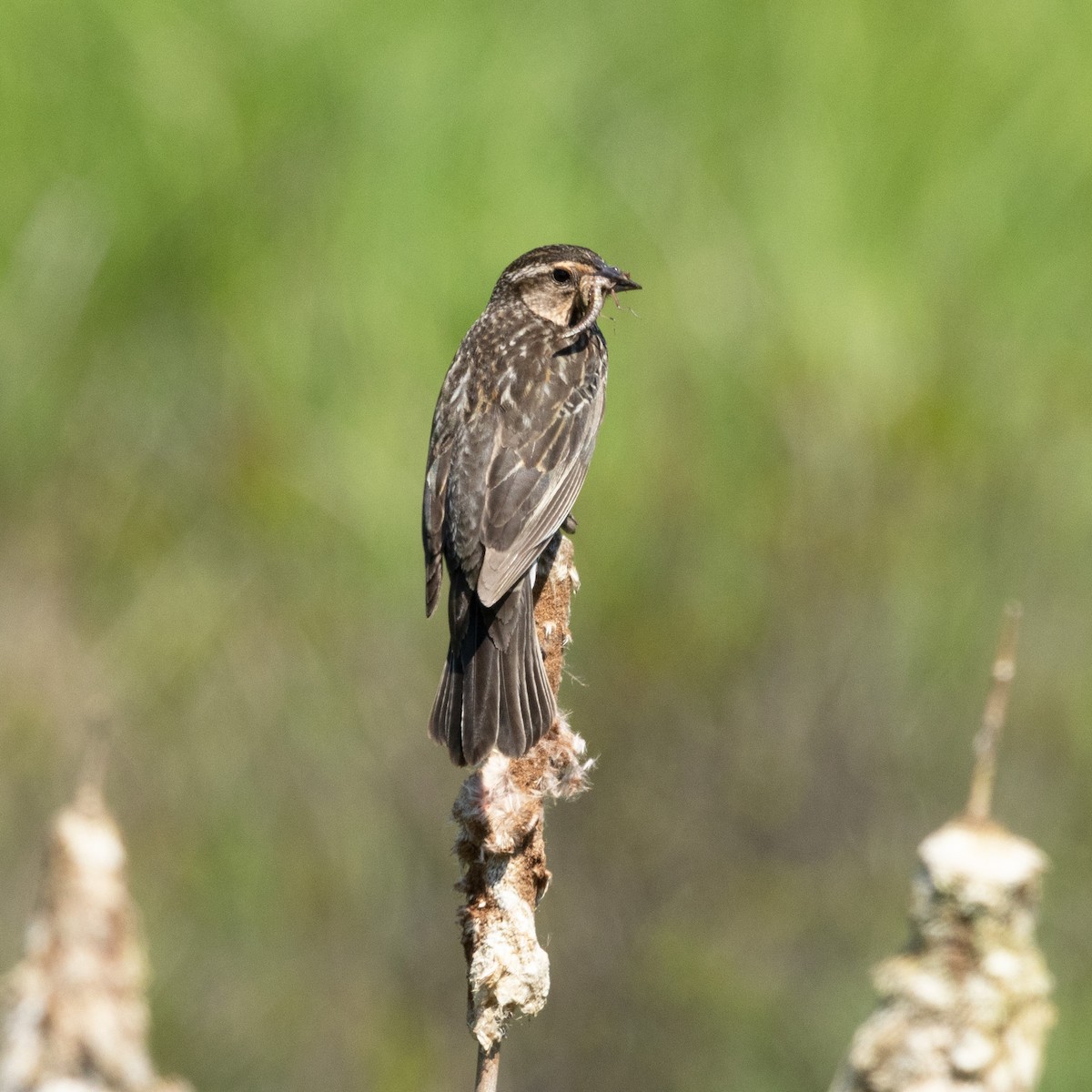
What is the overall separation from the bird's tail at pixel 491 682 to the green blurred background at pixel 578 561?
2.63 meters

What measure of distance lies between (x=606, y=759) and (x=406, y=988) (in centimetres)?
113

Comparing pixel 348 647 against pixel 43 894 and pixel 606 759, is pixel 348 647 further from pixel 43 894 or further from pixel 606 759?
pixel 43 894

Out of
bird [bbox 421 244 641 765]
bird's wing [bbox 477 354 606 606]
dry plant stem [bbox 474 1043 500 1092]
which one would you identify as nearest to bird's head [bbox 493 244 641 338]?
bird [bbox 421 244 641 765]

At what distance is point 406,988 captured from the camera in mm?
6285

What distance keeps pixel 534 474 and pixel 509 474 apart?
0.17 feet

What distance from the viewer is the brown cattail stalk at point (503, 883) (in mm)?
1971

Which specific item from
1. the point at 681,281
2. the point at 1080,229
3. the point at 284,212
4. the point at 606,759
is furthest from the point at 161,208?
the point at 1080,229

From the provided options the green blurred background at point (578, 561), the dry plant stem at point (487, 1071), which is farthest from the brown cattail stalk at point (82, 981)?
the green blurred background at point (578, 561)

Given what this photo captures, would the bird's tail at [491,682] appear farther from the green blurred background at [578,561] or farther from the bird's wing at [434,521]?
the green blurred background at [578,561]

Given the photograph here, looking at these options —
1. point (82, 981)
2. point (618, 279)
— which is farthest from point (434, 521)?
point (82, 981)

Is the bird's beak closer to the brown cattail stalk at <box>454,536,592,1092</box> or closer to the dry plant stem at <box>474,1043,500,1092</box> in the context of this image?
the brown cattail stalk at <box>454,536,592,1092</box>

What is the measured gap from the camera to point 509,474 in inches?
133

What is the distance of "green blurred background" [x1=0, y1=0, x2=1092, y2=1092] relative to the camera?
6129mm

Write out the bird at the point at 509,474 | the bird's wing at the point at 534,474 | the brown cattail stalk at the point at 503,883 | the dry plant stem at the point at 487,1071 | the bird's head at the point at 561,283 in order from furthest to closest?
1. the bird's head at the point at 561,283
2. the bird's wing at the point at 534,474
3. the bird at the point at 509,474
4. the brown cattail stalk at the point at 503,883
5. the dry plant stem at the point at 487,1071
